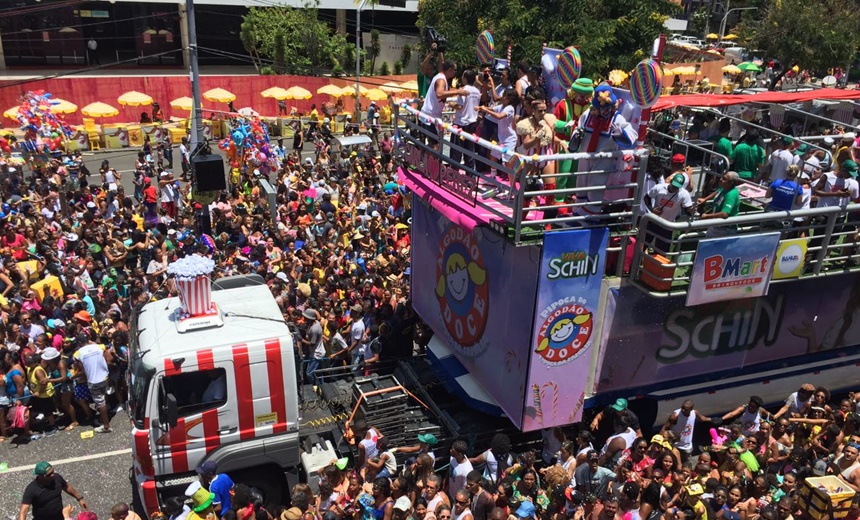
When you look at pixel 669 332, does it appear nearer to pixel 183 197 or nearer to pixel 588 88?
pixel 588 88

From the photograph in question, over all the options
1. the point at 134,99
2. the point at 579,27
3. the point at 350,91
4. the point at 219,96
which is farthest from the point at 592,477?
the point at 350,91

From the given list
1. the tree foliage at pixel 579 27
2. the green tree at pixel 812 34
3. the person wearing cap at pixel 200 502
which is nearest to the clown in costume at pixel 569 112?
the person wearing cap at pixel 200 502

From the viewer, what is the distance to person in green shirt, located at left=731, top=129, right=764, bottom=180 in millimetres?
10922

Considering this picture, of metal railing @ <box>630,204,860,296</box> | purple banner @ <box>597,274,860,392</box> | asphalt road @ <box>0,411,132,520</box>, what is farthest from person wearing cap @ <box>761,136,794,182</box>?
asphalt road @ <box>0,411,132,520</box>

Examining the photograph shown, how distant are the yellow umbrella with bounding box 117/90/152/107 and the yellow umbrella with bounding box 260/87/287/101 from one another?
17.6 feet

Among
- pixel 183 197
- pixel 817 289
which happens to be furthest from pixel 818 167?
pixel 183 197

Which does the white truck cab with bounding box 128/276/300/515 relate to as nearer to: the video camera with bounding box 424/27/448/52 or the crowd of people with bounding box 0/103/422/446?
the crowd of people with bounding box 0/103/422/446

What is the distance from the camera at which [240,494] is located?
7.21 m

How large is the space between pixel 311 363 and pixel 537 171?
494 cm

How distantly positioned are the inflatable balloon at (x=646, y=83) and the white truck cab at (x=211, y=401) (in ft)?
15.8

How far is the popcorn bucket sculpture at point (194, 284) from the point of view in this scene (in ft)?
26.6

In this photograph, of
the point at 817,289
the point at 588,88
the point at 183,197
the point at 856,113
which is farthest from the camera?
the point at 183,197

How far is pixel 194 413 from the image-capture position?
26.0ft

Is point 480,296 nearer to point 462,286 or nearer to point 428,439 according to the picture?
point 462,286
